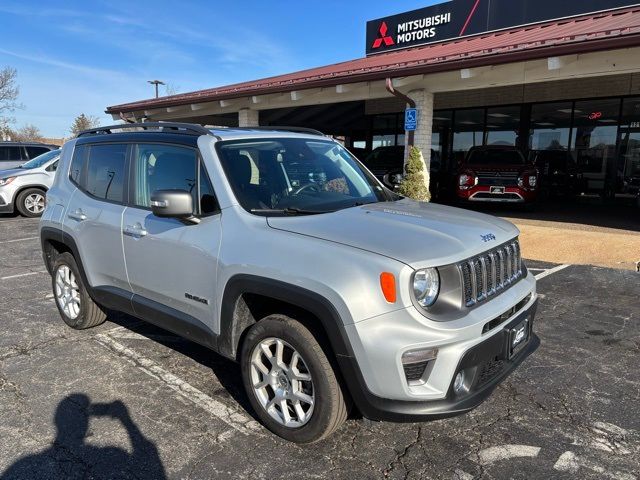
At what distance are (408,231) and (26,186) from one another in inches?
489

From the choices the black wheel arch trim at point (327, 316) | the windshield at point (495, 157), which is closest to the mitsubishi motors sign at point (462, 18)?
the windshield at point (495, 157)

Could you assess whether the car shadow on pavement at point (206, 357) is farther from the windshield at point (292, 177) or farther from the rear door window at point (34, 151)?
the rear door window at point (34, 151)

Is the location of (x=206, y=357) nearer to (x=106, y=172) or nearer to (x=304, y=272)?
(x=106, y=172)

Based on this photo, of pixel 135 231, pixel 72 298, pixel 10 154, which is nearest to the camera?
pixel 135 231

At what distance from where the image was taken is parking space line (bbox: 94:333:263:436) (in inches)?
122

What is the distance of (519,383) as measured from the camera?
363cm

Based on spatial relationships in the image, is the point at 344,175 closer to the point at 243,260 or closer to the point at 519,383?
the point at 243,260

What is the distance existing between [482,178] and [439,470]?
10495 mm

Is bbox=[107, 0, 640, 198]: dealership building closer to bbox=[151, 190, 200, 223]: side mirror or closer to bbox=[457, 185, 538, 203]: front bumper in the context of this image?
bbox=[457, 185, 538, 203]: front bumper

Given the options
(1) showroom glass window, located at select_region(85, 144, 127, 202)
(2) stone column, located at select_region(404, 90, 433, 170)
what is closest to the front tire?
(1) showroom glass window, located at select_region(85, 144, 127, 202)

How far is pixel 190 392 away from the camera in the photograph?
3.49 meters

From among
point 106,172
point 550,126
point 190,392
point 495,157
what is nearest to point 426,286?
point 190,392

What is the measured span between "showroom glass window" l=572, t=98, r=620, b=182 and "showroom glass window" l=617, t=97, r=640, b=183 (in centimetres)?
20

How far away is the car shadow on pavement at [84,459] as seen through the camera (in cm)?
260
